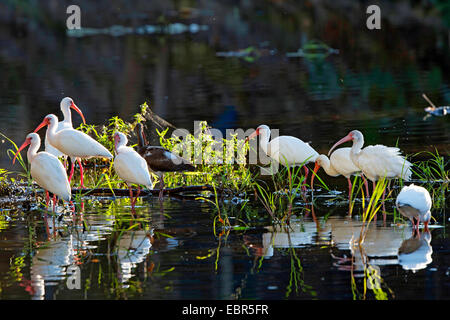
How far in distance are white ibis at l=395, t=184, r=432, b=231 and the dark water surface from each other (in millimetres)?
223

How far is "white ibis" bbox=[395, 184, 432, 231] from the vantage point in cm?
830

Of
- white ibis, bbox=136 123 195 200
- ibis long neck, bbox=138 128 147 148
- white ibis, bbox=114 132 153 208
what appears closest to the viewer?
white ibis, bbox=114 132 153 208

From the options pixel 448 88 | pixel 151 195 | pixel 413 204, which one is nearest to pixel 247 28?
pixel 448 88

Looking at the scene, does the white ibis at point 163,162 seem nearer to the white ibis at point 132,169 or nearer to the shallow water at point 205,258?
the white ibis at point 132,169

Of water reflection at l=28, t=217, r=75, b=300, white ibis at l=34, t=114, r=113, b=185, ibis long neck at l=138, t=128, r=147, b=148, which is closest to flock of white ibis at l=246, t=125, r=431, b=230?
ibis long neck at l=138, t=128, r=147, b=148

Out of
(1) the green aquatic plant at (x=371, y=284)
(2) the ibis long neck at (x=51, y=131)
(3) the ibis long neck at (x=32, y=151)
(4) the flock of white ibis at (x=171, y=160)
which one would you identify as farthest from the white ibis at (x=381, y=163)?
(2) the ibis long neck at (x=51, y=131)

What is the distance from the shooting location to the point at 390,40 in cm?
3762

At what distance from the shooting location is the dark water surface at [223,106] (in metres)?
7.27

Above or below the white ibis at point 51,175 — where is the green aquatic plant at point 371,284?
below

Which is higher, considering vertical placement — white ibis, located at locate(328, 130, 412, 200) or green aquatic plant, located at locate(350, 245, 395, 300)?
white ibis, located at locate(328, 130, 412, 200)

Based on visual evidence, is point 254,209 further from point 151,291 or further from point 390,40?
point 390,40

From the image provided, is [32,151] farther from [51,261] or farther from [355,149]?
[355,149]

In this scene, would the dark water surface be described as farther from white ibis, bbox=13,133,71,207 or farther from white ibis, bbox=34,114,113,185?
white ibis, bbox=34,114,113,185

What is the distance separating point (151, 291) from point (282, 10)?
40.6 metres
